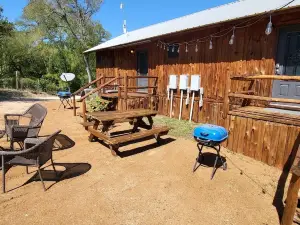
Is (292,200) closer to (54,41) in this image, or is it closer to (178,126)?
(178,126)

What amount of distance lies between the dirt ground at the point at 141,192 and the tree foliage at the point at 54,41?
21962 millimetres

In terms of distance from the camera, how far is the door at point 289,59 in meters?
5.59

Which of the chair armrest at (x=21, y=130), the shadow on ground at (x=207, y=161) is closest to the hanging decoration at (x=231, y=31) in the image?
the shadow on ground at (x=207, y=161)

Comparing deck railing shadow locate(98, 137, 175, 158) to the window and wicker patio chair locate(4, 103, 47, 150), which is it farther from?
the window

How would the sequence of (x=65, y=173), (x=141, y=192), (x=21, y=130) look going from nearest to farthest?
(x=141, y=192) → (x=65, y=173) → (x=21, y=130)

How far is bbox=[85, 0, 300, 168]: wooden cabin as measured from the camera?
4512 mm

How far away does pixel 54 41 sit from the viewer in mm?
26781

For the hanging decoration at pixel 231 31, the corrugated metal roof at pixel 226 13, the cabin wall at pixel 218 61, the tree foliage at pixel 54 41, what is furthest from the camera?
the tree foliage at pixel 54 41

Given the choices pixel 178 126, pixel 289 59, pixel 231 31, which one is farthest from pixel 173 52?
pixel 289 59

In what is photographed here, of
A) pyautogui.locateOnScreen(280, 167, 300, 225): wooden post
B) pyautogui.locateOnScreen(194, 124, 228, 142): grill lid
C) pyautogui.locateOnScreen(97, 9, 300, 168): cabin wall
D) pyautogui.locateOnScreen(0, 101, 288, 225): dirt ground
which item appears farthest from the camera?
pyautogui.locateOnScreen(97, 9, 300, 168): cabin wall

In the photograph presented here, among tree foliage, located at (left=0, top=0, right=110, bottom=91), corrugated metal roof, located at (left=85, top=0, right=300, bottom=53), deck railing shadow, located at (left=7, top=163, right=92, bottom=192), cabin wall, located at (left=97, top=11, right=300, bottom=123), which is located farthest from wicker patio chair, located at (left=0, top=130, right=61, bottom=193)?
tree foliage, located at (left=0, top=0, right=110, bottom=91)

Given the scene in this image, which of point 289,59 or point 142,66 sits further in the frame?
point 142,66

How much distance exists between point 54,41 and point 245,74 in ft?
85.8

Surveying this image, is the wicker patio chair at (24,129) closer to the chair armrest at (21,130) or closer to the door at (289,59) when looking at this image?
the chair armrest at (21,130)
